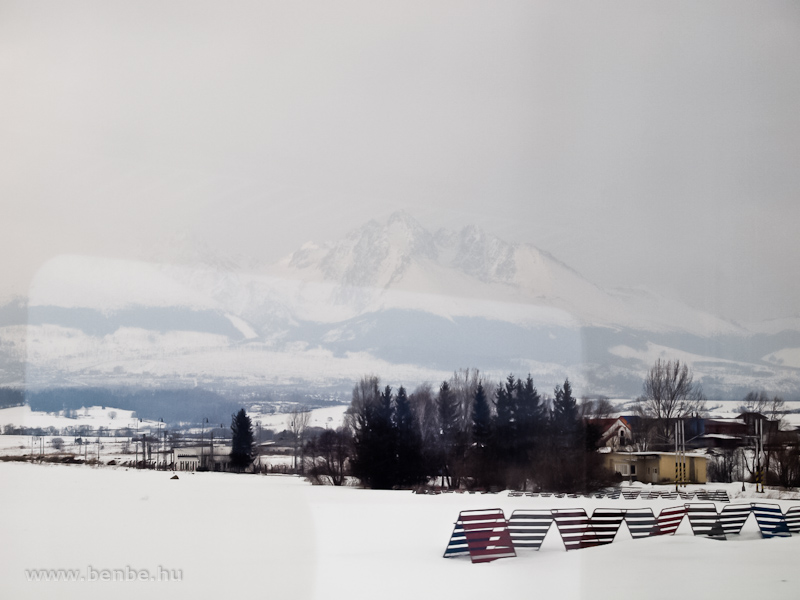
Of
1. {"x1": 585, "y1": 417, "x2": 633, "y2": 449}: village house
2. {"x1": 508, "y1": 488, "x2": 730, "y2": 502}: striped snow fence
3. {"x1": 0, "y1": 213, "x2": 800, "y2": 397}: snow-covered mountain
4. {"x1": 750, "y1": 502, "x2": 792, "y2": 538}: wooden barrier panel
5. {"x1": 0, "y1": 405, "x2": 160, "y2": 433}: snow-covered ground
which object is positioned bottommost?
{"x1": 508, "y1": 488, "x2": 730, "y2": 502}: striped snow fence

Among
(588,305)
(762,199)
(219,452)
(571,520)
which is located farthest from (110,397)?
(762,199)

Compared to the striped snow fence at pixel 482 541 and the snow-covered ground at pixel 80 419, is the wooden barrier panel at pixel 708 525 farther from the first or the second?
the snow-covered ground at pixel 80 419

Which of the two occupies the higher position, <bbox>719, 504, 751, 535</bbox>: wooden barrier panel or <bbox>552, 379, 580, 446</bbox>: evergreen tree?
<bbox>552, 379, 580, 446</bbox>: evergreen tree

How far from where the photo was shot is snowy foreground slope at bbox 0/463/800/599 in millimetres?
5727

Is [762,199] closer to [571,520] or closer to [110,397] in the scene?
[571,520]

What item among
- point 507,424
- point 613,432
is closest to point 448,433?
point 507,424

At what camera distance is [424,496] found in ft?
40.5

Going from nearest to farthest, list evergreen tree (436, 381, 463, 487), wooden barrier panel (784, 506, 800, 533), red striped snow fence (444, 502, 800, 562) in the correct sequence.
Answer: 1. red striped snow fence (444, 502, 800, 562)
2. wooden barrier panel (784, 506, 800, 533)
3. evergreen tree (436, 381, 463, 487)

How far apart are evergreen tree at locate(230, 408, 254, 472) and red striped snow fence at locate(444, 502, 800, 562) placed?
4.90 meters

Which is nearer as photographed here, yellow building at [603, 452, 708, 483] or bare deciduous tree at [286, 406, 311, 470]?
yellow building at [603, 452, 708, 483]

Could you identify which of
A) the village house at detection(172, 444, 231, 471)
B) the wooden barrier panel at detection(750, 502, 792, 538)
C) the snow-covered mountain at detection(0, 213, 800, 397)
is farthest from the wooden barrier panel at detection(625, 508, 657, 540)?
the village house at detection(172, 444, 231, 471)

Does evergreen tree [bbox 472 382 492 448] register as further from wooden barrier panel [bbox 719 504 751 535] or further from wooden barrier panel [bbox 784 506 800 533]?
wooden barrier panel [bbox 784 506 800 533]

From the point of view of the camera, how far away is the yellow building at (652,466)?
1123 cm

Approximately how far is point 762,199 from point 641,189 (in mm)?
1531
